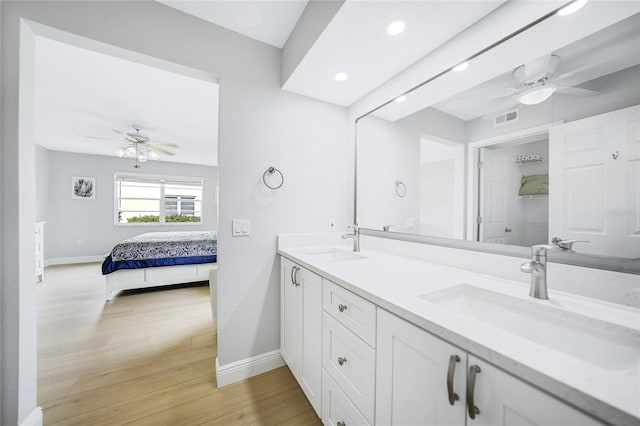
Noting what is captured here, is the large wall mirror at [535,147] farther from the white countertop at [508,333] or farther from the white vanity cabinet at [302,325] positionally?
the white vanity cabinet at [302,325]

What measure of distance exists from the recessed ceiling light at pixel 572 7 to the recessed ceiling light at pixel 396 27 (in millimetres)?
613

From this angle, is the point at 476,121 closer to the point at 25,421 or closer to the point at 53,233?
the point at 25,421

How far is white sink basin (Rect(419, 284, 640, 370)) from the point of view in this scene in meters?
0.62

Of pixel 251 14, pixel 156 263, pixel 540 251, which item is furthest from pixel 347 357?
pixel 156 263

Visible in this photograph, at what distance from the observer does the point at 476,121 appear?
3.93 ft

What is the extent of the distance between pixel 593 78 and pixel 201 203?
277 inches

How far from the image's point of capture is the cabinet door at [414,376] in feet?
1.97

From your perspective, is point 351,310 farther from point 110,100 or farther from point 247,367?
point 110,100

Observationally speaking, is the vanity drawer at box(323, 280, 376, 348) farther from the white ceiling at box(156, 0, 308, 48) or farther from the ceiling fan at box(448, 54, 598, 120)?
the white ceiling at box(156, 0, 308, 48)

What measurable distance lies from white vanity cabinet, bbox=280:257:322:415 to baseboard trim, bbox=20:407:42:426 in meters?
1.33

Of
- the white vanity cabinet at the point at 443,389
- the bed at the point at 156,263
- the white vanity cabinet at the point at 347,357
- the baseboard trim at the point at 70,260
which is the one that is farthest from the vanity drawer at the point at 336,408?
the baseboard trim at the point at 70,260

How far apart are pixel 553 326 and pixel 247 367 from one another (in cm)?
Answer: 175

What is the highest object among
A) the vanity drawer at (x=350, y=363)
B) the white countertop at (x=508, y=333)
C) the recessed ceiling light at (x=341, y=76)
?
the recessed ceiling light at (x=341, y=76)

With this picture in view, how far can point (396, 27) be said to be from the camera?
3.90ft
